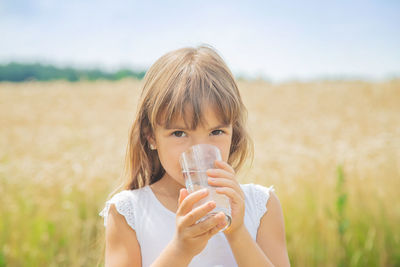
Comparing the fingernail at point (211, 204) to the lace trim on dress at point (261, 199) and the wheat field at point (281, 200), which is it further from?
the wheat field at point (281, 200)

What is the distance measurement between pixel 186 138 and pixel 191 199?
0.25 metres

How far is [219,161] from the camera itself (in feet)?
3.42

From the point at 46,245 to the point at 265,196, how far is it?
2.00m

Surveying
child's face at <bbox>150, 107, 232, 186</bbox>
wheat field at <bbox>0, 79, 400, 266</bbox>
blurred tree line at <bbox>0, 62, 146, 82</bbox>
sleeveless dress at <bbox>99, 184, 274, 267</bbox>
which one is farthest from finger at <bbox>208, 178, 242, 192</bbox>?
blurred tree line at <bbox>0, 62, 146, 82</bbox>

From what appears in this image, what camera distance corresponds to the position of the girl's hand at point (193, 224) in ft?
3.12

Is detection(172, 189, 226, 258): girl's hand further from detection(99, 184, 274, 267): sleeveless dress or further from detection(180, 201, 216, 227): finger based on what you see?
detection(99, 184, 274, 267): sleeveless dress

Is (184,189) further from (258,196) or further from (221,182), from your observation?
(258,196)

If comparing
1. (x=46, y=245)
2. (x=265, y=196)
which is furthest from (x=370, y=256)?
(x=46, y=245)

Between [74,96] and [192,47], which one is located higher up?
[192,47]

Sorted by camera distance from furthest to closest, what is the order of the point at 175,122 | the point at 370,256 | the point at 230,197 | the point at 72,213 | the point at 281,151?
the point at 281,151 < the point at 72,213 < the point at 370,256 < the point at 175,122 < the point at 230,197

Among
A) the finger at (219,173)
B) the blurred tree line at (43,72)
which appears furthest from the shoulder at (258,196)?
the blurred tree line at (43,72)

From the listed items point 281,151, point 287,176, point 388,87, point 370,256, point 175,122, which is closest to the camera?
point 175,122

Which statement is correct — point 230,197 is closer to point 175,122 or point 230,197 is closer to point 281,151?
point 175,122

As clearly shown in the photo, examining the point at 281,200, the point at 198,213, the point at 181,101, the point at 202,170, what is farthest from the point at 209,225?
the point at 281,200
